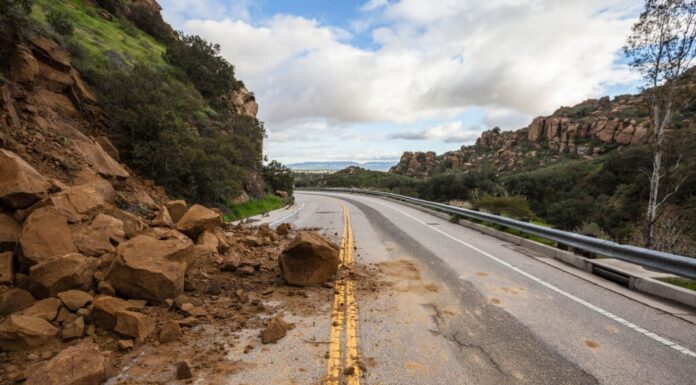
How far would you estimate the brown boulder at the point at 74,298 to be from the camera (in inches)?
163

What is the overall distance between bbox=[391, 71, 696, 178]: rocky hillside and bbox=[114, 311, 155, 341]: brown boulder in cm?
5474

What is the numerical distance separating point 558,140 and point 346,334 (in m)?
82.3

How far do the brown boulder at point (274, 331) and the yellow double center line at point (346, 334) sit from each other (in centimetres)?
61

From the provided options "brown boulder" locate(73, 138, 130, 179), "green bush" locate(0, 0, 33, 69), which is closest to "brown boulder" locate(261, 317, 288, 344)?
"brown boulder" locate(73, 138, 130, 179)

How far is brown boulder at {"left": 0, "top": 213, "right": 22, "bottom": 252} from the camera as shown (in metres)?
4.75

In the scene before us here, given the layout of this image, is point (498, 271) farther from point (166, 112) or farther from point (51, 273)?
point (166, 112)

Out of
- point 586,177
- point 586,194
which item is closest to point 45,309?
point 586,194

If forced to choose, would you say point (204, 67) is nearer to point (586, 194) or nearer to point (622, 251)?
point (622, 251)

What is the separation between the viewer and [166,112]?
39.7 feet

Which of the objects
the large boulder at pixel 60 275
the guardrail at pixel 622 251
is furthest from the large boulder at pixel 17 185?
the guardrail at pixel 622 251

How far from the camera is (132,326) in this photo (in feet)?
13.0

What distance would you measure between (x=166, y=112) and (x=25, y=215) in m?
7.88

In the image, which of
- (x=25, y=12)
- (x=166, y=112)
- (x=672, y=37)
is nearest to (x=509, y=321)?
(x=166, y=112)

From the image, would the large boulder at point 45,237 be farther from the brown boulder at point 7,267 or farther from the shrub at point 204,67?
the shrub at point 204,67
